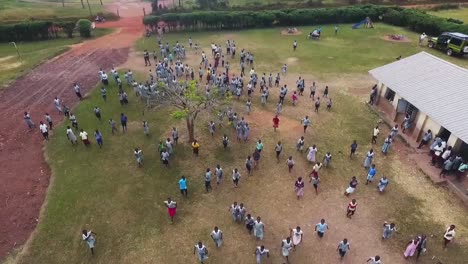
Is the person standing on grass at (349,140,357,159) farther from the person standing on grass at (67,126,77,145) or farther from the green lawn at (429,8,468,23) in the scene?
the green lawn at (429,8,468,23)

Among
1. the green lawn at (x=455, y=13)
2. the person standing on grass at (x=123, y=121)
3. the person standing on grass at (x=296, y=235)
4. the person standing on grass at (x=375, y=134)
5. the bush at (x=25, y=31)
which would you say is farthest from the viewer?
the green lawn at (x=455, y=13)

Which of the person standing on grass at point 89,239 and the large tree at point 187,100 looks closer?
the person standing on grass at point 89,239

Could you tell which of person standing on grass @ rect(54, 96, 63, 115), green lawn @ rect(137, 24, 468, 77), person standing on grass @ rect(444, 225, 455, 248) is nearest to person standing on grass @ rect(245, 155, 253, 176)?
person standing on grass @ rect(444, 225, 455, 248)

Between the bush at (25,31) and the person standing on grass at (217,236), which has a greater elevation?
the bush at (25,31)

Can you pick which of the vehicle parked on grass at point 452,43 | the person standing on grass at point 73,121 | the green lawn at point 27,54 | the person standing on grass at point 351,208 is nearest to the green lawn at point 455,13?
the vehicle parked on grass at point 452,43

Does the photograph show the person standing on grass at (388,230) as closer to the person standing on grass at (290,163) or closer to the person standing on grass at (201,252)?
the person standing on grass at (290,163)

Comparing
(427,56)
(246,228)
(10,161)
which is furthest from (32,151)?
(427,56)

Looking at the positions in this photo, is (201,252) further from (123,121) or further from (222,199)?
(123,121)

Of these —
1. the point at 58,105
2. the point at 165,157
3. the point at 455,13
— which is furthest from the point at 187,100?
the point at 455,13
